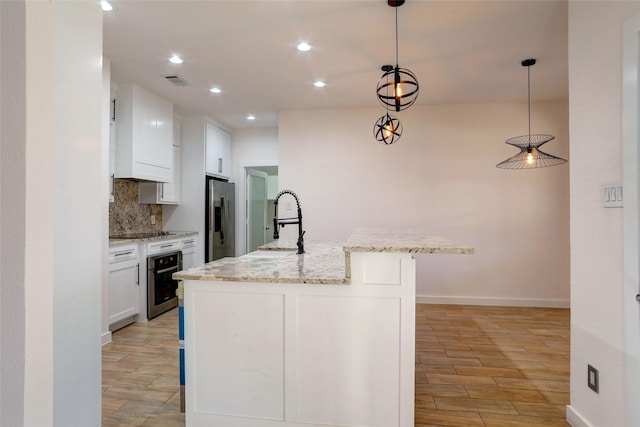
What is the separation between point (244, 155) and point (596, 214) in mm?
5058

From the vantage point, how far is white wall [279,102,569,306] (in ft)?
14.7

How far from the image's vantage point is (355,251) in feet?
5.57

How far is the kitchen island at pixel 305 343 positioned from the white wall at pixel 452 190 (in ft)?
9.61

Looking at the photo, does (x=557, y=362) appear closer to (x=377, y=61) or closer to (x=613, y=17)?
(x=613, y=17)

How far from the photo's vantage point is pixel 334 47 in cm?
298

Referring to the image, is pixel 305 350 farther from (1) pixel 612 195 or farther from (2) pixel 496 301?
(2) pixel 496 301

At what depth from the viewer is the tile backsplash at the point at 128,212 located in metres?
4.16

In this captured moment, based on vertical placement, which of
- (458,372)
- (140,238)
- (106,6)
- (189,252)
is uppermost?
(106,6)

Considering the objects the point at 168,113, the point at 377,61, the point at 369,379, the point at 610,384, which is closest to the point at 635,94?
the point at 610,384

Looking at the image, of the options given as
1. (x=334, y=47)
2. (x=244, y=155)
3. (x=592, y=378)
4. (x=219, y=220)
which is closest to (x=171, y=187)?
(x=219, y=220)

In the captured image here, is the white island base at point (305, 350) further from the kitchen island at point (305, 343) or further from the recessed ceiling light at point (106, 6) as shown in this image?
the recessed ceiling light at point (106, 6)

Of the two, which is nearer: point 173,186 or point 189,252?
point 189,252

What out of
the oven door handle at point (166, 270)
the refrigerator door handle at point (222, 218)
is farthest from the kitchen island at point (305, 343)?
the refrigerator door handle at point (222, 218)

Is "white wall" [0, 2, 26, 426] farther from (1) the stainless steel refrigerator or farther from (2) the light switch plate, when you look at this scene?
(1) the stainless steel refrigerator
